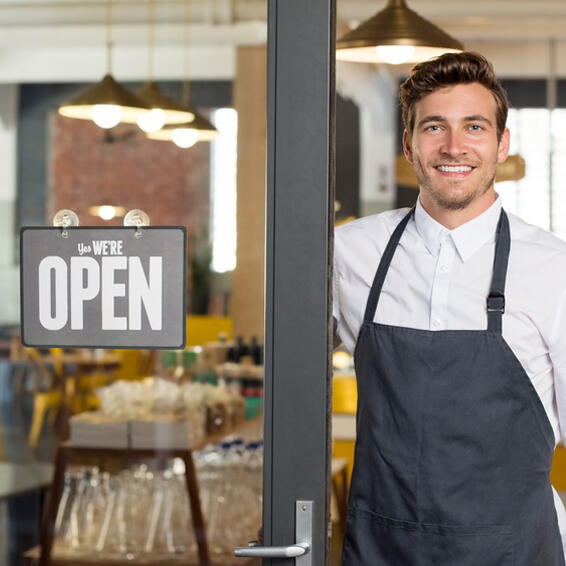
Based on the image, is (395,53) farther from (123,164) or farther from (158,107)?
(123,164)

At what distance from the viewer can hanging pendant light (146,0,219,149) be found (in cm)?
436

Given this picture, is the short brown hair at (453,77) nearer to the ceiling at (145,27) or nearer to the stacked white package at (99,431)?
the ceiling at (145,27)

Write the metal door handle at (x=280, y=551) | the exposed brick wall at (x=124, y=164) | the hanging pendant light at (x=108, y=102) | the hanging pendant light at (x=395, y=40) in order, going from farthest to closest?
the exposed brick wall at (x=124, y=164) → the hanging pendant light at (x=108, y=102) → the hanging pendant light at (x=395, y=40) → the metal door handle at (x=280, y=551)

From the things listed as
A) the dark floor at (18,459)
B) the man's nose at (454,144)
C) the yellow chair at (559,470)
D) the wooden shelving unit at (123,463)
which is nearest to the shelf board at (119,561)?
the wooden shelving unit at (123,463)

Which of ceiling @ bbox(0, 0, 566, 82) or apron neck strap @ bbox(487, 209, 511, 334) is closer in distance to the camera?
apron neck strap @ bbox(487, 209, 511, 334)

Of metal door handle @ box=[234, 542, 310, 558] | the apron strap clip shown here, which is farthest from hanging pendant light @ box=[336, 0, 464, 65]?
metal door handle @ box=[234, 542, 310, 558]

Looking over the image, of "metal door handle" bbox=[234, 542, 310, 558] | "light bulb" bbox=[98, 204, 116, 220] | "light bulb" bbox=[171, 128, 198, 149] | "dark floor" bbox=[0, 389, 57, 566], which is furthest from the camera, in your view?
"light bulb" bbox=[171, 128, 198, 149]

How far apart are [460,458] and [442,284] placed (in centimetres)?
28

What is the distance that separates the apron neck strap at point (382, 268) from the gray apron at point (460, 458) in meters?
0.08

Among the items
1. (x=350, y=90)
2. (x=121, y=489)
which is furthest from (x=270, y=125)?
(x=121, y=489)

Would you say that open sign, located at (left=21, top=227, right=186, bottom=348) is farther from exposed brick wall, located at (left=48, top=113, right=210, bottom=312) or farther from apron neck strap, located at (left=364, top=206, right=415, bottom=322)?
exposed brick wall, located at (left=48, top=113, right=210, bottom=312)

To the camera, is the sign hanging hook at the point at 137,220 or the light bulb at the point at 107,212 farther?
the light bulb at the point at 107,212

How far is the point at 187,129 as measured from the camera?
4.38m

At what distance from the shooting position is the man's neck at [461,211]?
160 centimetres
